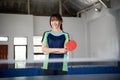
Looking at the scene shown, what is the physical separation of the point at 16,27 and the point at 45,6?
97 cm

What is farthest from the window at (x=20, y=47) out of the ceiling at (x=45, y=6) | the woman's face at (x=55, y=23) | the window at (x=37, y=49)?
the woman's face at (x=55, y=23)

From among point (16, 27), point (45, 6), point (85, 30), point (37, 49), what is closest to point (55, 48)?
point (16, 27)

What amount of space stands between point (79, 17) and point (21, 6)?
5.20ft

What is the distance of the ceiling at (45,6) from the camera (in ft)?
19.5

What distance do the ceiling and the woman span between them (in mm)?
4373

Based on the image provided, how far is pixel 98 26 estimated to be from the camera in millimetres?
5973

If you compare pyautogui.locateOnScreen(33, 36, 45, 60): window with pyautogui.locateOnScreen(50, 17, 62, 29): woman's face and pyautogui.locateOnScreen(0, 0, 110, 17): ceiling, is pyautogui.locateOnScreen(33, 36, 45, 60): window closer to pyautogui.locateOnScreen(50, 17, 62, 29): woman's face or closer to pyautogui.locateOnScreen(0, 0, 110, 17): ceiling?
pyautogui.locateOnScreen(0, 0, 110, 17): ceiling

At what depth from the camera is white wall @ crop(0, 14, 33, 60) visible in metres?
5.77

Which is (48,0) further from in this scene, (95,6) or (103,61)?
(103,61)

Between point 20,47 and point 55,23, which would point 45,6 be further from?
point 55,23

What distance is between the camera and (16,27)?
5.89 meters

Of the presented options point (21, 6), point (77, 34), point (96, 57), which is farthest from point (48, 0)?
point (96, 57)

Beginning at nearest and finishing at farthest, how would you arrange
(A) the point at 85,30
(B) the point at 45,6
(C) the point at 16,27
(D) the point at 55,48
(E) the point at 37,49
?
(D) the point at 55,48 → (C) the point at 16,27 → (E) the point at 37,49 → (B) the point at 45,6 → (A) the point at 85,30

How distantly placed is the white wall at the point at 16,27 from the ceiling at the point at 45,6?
246mm
